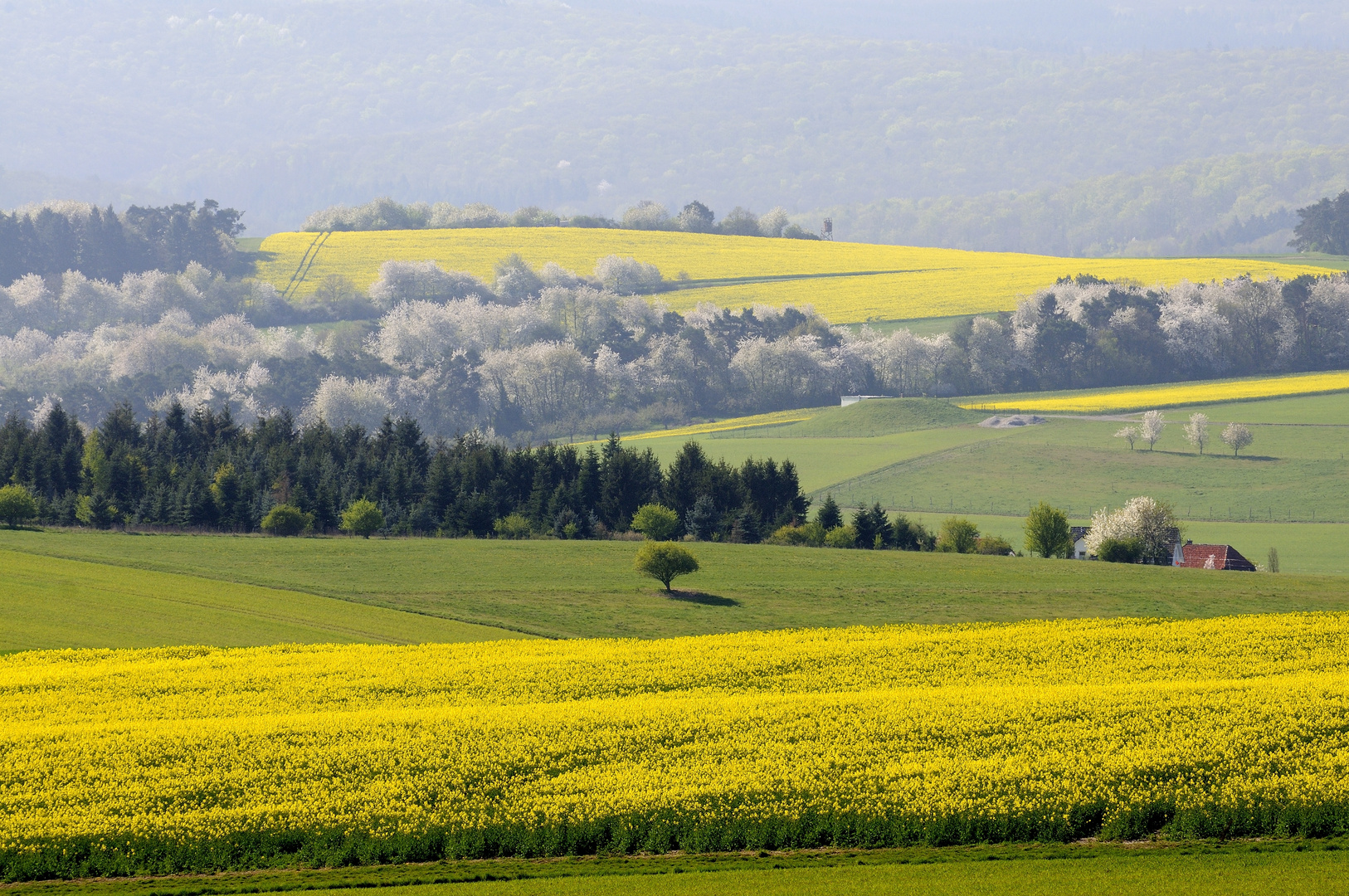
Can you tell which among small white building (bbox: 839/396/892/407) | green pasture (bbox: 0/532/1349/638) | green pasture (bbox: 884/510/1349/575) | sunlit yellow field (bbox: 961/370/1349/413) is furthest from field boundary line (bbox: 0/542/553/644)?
small white building (bbox: 839/396/892/407)

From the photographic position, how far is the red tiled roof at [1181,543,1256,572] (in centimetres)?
8244

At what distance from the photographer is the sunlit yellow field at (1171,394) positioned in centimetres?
15450

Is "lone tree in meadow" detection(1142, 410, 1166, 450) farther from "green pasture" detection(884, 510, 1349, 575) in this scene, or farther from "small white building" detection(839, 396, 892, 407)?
"small white building" detection(839, 396, 892, 407)

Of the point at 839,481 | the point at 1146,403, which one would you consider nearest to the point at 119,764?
the point at 839,481

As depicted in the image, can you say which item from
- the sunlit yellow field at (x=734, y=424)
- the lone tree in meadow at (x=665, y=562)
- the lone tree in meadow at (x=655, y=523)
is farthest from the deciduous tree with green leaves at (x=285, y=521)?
the sunlit yellow field at (x=734, y=424)

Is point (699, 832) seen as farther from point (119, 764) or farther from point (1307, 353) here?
point (1307, 353)

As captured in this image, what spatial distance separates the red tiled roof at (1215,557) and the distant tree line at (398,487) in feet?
82.5

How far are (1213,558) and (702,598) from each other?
37527mm

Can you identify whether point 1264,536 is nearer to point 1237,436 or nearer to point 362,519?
point 1237,436

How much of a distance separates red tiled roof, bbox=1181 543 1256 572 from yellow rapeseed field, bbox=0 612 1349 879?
41662mm

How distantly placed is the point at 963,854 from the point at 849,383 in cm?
16111

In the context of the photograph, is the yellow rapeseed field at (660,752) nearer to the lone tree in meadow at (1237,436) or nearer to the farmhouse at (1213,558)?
the farmhouse at (1213,558)

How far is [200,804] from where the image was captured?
91.4 feet

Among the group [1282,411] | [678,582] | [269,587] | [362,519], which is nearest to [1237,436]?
[1282,411]
